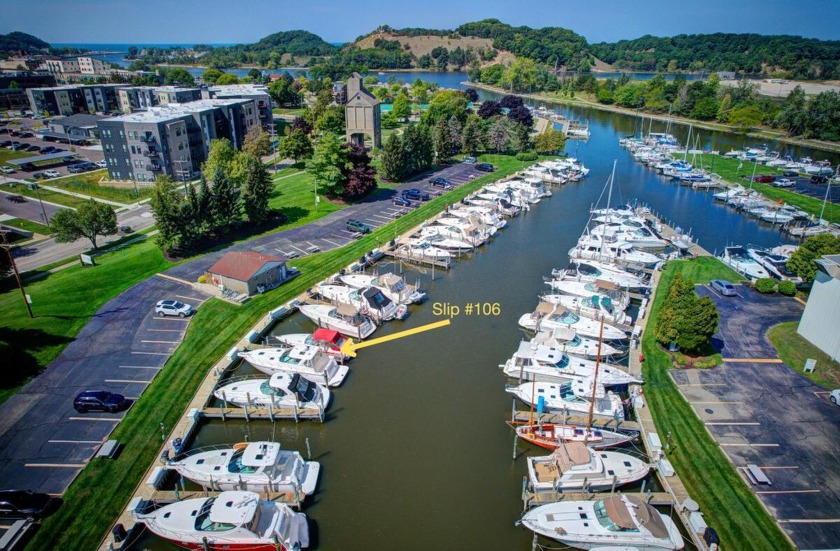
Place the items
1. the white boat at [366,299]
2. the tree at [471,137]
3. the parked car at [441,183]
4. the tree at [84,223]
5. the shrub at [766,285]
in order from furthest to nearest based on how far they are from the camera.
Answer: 1. the tree at [471,137]
2. the parked car at [441,183]
3. the tree at [84,223]
4. the shrub at [766,285]
5. the white boat at [366,299]

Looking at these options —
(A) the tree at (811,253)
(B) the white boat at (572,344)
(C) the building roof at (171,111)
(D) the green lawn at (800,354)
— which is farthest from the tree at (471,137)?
(D) the green lawn at (800,354)

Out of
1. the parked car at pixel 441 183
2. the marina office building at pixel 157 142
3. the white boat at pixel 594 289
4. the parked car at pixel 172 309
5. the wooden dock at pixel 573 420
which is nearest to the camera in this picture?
the wooden dock at pixel 573 420

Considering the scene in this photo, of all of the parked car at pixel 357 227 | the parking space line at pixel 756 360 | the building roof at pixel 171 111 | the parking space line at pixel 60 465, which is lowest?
the parking space line at pixel 60 465

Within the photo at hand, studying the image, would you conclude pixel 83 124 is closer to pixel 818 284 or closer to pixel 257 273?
pixel 257 273

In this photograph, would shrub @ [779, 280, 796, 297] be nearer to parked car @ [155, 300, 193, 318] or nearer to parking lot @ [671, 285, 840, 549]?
parking lot @ [671, 285, 840, 549]

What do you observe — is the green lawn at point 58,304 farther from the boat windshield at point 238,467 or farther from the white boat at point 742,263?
the white boat at point 742,263

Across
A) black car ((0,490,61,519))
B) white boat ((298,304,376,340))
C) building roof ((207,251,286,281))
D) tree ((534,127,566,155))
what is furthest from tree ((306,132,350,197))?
black car ((0,490,61,519))

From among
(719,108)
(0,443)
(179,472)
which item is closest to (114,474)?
(179,472)
